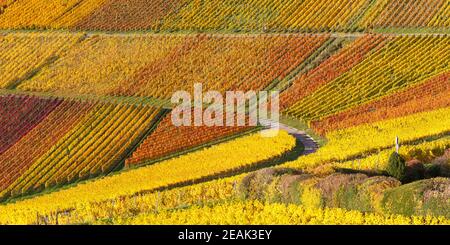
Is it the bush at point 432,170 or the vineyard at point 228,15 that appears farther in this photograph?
the vineyard at point 228,15

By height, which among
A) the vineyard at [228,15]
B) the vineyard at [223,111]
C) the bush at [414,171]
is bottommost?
the bush at [414,171]

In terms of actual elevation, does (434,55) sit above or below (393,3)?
below

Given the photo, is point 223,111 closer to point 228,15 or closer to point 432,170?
point 228,15

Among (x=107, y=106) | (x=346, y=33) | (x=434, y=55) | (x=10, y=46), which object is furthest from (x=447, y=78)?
(x=10, y=46)

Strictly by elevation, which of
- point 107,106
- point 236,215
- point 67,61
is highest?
point 67,61

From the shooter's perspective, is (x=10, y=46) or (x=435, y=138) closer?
(x=435, y=138)

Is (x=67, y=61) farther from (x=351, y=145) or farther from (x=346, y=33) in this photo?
(x=351, y=145)

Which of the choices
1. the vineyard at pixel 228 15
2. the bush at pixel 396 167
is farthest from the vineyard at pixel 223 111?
the vineyard at pixel 228 15

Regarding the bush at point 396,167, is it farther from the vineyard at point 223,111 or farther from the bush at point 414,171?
the bush at point 414,171

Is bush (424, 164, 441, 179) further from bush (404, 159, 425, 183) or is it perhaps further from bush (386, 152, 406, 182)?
bush (386, 152, 406, 182)

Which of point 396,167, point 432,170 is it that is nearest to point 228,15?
point 432,170
